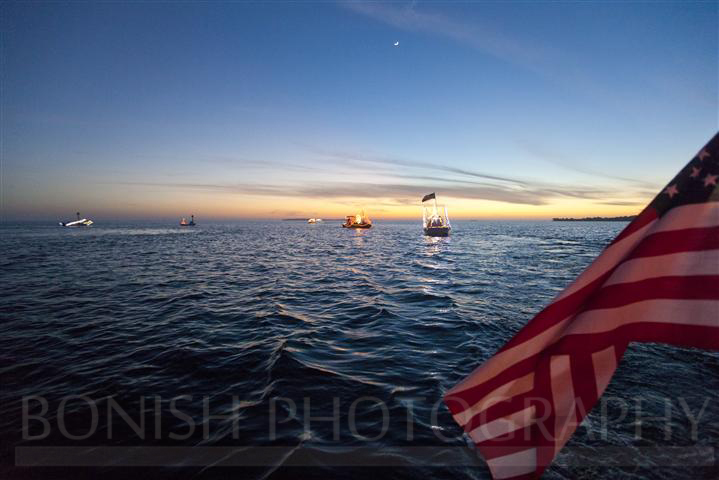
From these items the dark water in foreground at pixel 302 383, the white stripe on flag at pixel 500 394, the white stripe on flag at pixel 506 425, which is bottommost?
the dark water in foreground at pixel 302 383

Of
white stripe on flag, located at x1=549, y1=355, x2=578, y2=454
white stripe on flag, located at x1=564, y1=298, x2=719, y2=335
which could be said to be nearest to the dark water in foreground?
white stripe on flag, located at x1=549, y1=355, x2=578, y2=454

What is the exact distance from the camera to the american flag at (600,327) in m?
2.14

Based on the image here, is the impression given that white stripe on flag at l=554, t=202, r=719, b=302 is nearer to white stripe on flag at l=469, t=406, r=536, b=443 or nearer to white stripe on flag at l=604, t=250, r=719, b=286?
white stripe on flag at l=604, t=250, r=719, b=286

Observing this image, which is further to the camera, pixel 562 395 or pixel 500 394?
pixel 500 394

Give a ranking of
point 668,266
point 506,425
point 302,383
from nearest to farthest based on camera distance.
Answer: point 668,266 → point 506,425 → point 302,383

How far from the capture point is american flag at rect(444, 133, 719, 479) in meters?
2.14

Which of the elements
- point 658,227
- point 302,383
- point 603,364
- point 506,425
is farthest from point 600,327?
point 302,383

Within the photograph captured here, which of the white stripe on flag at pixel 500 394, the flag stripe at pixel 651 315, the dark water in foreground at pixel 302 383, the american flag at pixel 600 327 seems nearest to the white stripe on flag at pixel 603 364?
the american flag at pixel 600 327

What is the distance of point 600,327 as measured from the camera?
7.64ft

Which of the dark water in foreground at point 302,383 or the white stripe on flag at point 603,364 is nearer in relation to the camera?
the white stripe on flag at point 603,364

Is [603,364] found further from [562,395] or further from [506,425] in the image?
[506,425]

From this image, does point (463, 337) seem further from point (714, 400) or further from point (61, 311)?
point (61, 311)

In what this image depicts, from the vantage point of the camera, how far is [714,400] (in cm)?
589

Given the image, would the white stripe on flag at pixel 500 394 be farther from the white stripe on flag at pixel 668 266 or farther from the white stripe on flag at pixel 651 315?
the white stripe on flag at pixel 668 266
